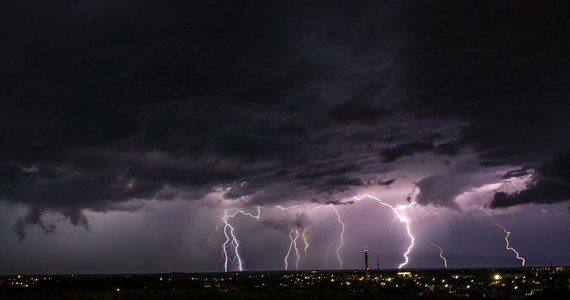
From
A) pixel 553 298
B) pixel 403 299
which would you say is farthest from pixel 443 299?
pixel 553 298

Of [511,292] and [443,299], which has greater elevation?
[443,299]

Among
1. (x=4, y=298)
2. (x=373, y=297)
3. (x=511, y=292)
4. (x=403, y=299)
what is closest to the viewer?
(x=4, y=298)

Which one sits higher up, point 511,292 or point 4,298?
point 4,298

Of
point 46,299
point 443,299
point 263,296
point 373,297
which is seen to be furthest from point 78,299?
point 443,299

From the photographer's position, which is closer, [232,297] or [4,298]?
[4,298]

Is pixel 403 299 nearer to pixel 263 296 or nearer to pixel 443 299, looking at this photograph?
pixel 443 299

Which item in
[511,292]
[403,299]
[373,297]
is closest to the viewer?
[403,299]

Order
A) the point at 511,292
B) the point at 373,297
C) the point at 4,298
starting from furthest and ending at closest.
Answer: the point at 511,292 < the point at 373,297 < the point at 4,298

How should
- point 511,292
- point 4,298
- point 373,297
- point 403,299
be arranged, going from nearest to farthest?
point 4,298
point 403,299
point 373,297
point 511,292

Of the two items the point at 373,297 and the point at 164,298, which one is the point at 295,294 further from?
the point at 164,298
